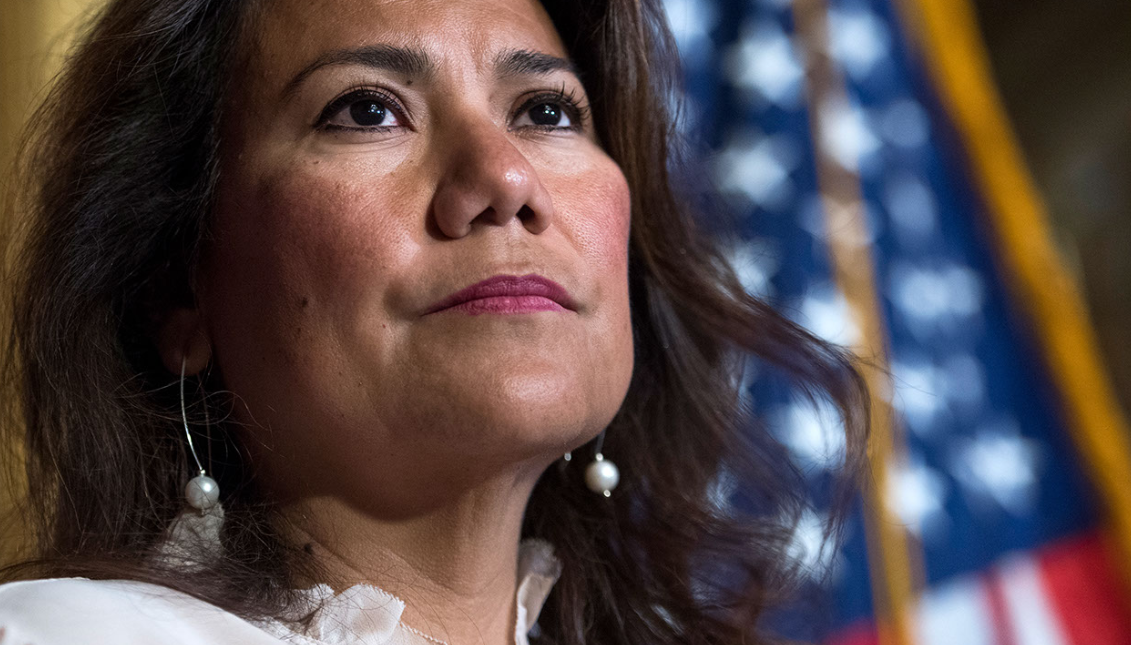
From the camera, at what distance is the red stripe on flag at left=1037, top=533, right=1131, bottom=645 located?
2.01 m

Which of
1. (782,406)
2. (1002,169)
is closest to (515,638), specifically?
(782,406)

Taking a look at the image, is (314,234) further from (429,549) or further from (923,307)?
(923,307)

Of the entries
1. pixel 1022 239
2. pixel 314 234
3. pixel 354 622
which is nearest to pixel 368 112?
pixel 314 234

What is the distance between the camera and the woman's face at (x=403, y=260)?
0.98 m

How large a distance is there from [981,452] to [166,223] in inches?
61.4

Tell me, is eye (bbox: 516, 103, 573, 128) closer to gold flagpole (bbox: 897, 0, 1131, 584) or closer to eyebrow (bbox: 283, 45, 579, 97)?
eyebrow (bbox: 283, 45, 579, 97)

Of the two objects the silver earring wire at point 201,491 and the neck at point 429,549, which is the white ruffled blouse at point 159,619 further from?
the silver earring wire at point 201,491

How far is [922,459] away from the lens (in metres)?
2.00

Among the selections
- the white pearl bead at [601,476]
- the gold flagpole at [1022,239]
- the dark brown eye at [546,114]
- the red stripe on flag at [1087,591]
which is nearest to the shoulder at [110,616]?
the white pearl bead at [601,476]

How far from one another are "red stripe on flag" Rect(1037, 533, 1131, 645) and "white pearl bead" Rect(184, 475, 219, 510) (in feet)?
5.17

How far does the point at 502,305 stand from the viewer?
982 millimetres

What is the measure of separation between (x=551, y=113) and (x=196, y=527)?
58cm

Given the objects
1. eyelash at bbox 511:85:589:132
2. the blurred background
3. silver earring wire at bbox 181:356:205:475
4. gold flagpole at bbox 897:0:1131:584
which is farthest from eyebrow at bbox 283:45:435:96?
gold flagpole at bbox 897:0:1131:584

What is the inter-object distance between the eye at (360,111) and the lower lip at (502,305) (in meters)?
0.22
